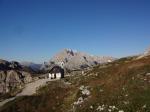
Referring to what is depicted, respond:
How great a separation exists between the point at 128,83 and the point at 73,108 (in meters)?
12.9

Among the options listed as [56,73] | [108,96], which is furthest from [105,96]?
[56,73]

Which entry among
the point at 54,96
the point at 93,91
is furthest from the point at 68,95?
the point at 93,91

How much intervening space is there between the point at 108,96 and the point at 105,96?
0.69m

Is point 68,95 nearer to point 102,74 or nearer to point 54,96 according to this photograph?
point 54,96

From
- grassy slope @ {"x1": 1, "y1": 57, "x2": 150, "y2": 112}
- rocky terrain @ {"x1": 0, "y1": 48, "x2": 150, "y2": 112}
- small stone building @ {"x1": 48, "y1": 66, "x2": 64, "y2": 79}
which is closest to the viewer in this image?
rocky terrain @ {"x1": 0, "y1": 48, "x2": 150, "y2": 112}

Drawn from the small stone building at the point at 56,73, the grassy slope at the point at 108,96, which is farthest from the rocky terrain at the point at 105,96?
the small stone building at the point at 56,73

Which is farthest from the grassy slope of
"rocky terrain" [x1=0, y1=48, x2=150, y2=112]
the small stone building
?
the small stone building

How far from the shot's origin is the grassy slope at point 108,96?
48.7 meters

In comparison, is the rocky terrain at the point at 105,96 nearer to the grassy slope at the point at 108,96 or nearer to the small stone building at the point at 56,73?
the grassy slope at the point at 108,96

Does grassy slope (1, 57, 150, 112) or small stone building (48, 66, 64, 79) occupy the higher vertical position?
small stone building (48, 66, 64, 79)

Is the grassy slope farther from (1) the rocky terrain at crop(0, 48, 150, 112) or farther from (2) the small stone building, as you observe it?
(2) the small stone building

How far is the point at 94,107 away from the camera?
166 feet

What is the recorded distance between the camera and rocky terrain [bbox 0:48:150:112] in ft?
159

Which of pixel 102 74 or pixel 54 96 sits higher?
pixel 102 74
